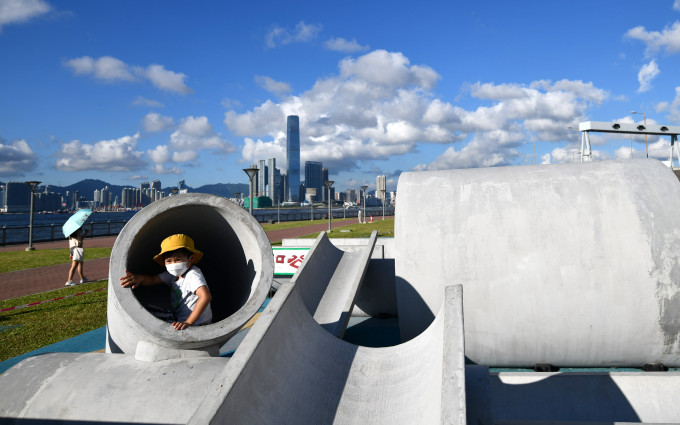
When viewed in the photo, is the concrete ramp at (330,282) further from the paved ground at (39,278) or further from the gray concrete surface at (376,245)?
the paved ground at (39,278)

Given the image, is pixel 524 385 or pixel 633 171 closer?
pixel 524 385

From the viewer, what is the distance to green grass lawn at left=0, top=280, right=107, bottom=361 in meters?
5.86

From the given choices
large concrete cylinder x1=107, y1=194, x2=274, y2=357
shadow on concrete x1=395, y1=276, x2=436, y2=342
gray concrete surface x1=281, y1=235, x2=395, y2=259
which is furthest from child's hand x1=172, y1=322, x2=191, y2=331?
gray concrete surface x1=281, y1=235, x2=395, y2=259

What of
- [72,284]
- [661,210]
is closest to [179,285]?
[661,210]

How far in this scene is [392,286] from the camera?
7000 millimetres

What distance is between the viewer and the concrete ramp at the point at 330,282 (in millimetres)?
4797

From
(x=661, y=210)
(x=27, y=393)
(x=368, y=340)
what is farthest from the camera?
(x=368, y=340)

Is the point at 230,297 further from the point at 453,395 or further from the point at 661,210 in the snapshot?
the point at 661,210

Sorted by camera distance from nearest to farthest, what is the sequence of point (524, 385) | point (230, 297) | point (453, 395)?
1. point (453, 395)
2. point (524, 385)
3. point (230, 297)

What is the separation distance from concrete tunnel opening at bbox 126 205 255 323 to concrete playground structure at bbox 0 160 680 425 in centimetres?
3

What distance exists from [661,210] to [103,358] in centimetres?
553

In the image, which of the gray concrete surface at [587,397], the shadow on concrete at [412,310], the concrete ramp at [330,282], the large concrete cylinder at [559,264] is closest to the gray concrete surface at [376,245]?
the concrete ramp at [330,282]

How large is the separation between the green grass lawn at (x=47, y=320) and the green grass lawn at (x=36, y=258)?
18.5ft

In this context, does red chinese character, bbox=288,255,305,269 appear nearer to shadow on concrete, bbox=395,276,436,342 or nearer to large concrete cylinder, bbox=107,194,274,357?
large concrete cylinder, bbox=107,194,274,357
